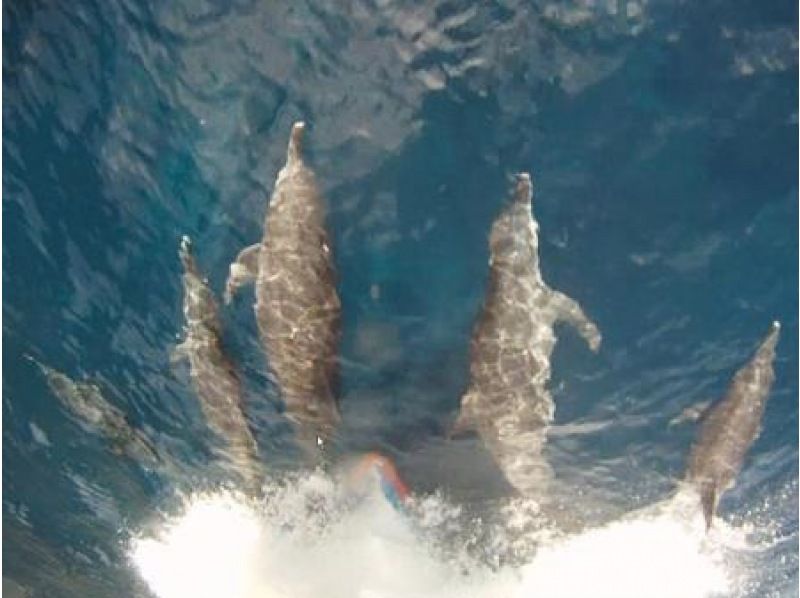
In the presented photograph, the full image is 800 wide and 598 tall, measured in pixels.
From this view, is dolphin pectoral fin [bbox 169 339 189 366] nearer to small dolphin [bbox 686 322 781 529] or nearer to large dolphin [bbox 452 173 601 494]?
large dolphin [bbox 452 173 601 494]

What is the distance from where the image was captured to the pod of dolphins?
31.8 ft

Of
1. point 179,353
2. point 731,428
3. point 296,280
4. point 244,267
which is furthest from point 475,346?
point 179,353

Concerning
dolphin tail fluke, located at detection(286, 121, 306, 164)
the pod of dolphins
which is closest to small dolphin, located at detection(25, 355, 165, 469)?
the pod of dolphins

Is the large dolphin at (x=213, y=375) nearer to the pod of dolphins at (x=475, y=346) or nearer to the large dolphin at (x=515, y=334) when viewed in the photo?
the pod of dolphins at (x=475, y=346)

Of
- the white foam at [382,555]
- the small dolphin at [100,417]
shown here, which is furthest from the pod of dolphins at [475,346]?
the small dolphin at [100,417]

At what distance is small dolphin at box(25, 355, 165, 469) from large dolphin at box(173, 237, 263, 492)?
7.05ft

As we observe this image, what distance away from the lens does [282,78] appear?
8734 mm

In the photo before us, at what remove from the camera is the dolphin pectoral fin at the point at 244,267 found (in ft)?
34.3

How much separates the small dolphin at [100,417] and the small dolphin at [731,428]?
35.8 ft

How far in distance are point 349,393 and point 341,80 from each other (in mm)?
5519

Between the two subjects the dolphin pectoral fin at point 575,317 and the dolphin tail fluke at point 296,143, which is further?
the dolphin pectoral fin at point 575,317

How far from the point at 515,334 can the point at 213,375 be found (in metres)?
5.75

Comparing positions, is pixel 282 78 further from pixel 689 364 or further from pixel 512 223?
pixel 689 364

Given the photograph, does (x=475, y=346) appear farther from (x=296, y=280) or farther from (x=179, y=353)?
(x=179, y=353)
